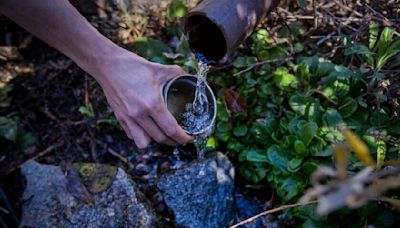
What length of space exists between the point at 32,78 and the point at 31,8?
113 centimetres

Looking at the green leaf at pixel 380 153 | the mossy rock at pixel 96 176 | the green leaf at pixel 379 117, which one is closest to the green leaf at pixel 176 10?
the mossy rock at pixel 96 176

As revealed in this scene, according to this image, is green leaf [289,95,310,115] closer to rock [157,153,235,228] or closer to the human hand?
rock [157,153,235,228]

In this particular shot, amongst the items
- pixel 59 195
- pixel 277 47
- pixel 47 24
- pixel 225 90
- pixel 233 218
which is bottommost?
pixel 233 218

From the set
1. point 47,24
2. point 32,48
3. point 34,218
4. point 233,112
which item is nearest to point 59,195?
point 34,218

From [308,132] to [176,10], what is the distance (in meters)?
1.26

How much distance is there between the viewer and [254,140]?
2.08m

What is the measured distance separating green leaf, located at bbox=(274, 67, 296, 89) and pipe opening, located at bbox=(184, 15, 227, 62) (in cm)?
43

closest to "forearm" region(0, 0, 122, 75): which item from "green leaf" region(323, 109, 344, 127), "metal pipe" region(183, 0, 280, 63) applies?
"metal pipe" region(183, 0, 280, 63)

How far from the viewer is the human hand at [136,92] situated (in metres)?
1.49

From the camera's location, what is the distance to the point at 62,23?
4.99 ft

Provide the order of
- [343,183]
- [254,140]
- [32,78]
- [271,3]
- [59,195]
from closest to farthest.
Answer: [343,183] < [271,3] < [59,195] < [254,140] < [32,78]

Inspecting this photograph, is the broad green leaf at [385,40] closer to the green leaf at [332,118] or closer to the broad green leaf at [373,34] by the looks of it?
the broad green leaf at [373,34]

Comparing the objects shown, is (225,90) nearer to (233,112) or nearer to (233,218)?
(233,112)

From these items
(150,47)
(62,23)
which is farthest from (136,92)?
(150,47)
